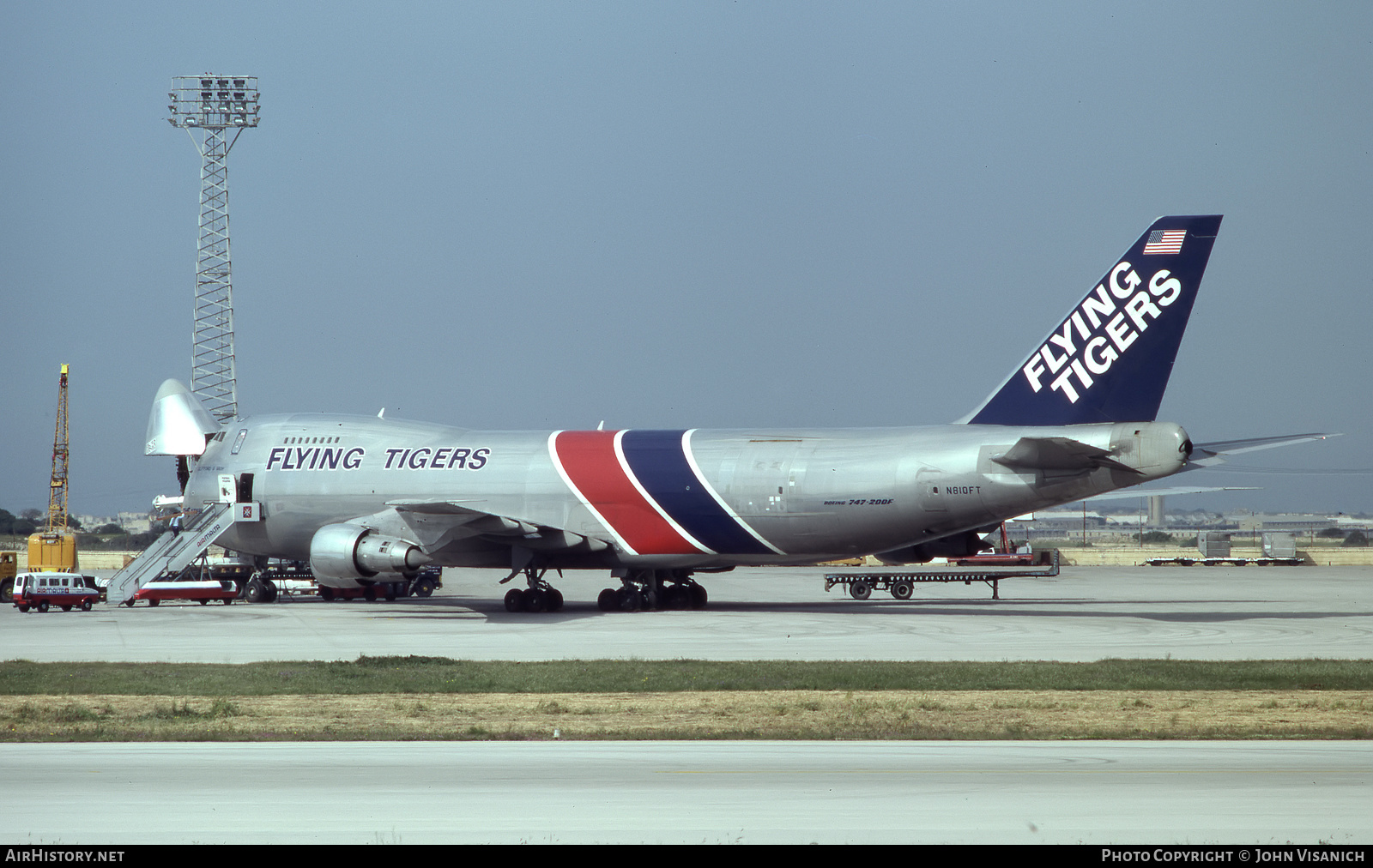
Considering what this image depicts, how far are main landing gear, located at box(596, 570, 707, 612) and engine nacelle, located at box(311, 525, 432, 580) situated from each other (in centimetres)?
556

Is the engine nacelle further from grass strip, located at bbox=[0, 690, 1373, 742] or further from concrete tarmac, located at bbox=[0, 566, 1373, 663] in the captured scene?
grass strip, located at bbox=[0, 690, 1373, 742]

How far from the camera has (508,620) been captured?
1329 inches

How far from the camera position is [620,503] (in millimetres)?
36312

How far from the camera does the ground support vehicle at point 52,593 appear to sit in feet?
125

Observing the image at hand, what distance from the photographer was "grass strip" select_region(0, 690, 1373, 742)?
14.3m

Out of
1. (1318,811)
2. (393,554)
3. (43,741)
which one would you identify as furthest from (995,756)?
(393,554)

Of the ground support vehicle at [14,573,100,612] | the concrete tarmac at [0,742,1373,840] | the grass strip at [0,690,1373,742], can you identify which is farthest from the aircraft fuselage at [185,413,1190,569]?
the concrete tarmac at [0,742,1373,840]

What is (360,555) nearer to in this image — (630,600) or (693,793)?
(630,600)

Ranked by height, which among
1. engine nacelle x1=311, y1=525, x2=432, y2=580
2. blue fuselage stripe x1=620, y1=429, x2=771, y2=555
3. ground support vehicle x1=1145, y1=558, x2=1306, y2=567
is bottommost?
ground support vehicle x1=1145, y1=558, x2=1306, y2=567

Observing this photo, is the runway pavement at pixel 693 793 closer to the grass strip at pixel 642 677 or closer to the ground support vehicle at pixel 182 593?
the grass strip at pixel 642 677

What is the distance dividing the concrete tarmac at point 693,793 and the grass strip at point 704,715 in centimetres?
67

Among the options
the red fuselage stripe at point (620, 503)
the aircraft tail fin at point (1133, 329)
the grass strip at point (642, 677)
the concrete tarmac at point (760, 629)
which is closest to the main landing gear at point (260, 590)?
the concrete tarmac at point (760, 629)

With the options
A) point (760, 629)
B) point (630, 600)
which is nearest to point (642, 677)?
point (760, 629)

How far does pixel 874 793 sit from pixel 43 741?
9.06m
